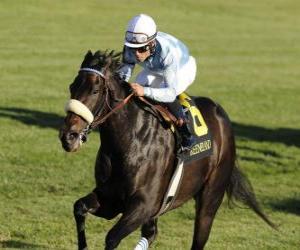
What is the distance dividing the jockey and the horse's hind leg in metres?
0.94

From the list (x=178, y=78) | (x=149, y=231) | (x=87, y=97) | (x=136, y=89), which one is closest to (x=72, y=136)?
(x=87, y=97)

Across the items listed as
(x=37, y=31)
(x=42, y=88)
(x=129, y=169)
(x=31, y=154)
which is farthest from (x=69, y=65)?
(x=129, y=169)

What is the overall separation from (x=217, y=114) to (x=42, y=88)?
1521cm

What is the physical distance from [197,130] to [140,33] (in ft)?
4.75

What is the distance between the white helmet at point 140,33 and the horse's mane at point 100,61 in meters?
0.27

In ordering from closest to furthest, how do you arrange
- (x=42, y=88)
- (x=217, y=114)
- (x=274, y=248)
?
(x=217, y=114)
(x=274, y=248)
(x=42, y=88)

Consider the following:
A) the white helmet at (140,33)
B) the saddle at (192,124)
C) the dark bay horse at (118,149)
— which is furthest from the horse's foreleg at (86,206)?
the white helmet at (140,33)

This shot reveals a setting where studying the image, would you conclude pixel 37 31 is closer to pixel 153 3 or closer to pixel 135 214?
pixel 153 3

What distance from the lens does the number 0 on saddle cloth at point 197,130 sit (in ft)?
26.7

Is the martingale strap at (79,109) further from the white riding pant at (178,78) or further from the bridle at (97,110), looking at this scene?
the white riding pant at (178,78)

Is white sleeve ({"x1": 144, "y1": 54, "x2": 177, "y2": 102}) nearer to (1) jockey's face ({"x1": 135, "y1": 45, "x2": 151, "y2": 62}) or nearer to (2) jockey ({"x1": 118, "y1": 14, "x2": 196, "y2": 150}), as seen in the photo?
(2) jockey ({"x1": 118, "y1": 14, "x2": 196, "y2": 150})

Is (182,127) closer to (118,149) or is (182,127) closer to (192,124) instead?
(192,124)

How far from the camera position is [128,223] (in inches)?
280

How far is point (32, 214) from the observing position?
1111cm
